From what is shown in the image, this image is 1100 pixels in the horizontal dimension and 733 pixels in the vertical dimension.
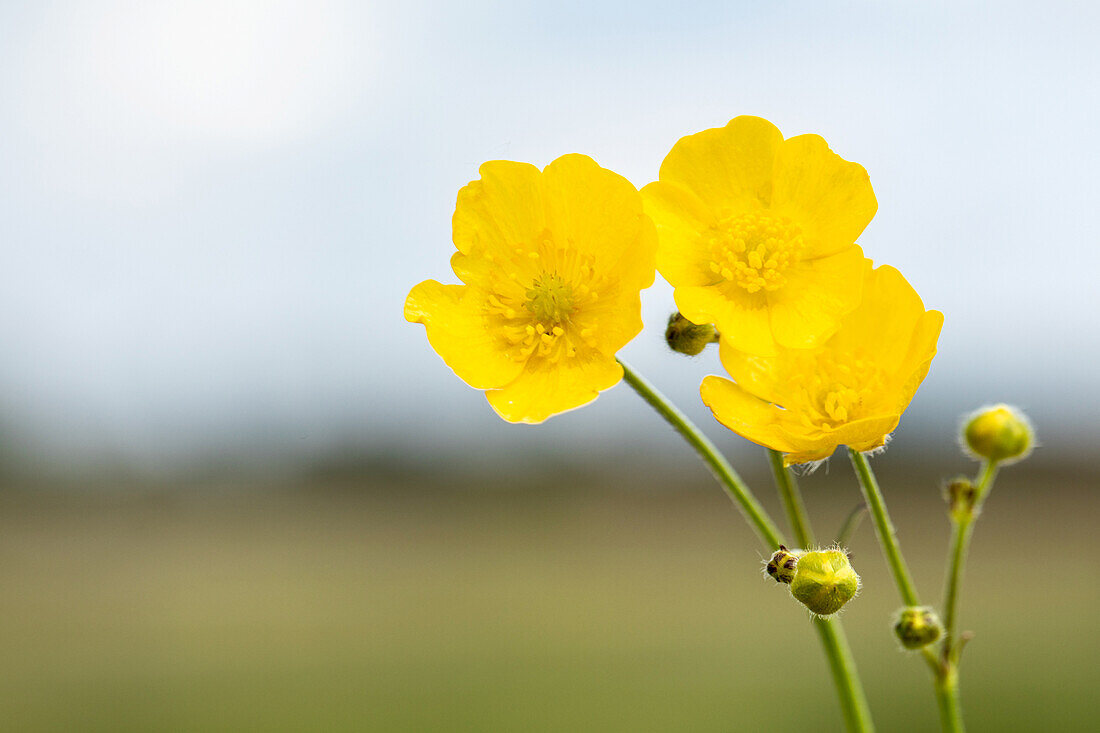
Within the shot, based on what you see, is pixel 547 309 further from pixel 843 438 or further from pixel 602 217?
pixel 843 438

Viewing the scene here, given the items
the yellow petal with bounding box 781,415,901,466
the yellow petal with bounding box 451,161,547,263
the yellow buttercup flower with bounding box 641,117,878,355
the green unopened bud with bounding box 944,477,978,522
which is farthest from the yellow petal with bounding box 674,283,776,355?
the green unopened bud with bounding box 944,477,978,522

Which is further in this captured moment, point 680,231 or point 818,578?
point 680,231

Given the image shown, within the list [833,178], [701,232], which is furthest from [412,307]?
[833,178]

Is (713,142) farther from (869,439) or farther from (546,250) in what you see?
(869,439)

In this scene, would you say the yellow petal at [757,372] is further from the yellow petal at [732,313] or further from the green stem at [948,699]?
the green stem at [948,699]

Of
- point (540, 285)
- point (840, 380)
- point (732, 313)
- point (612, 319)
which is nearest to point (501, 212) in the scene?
point (540, 285)
